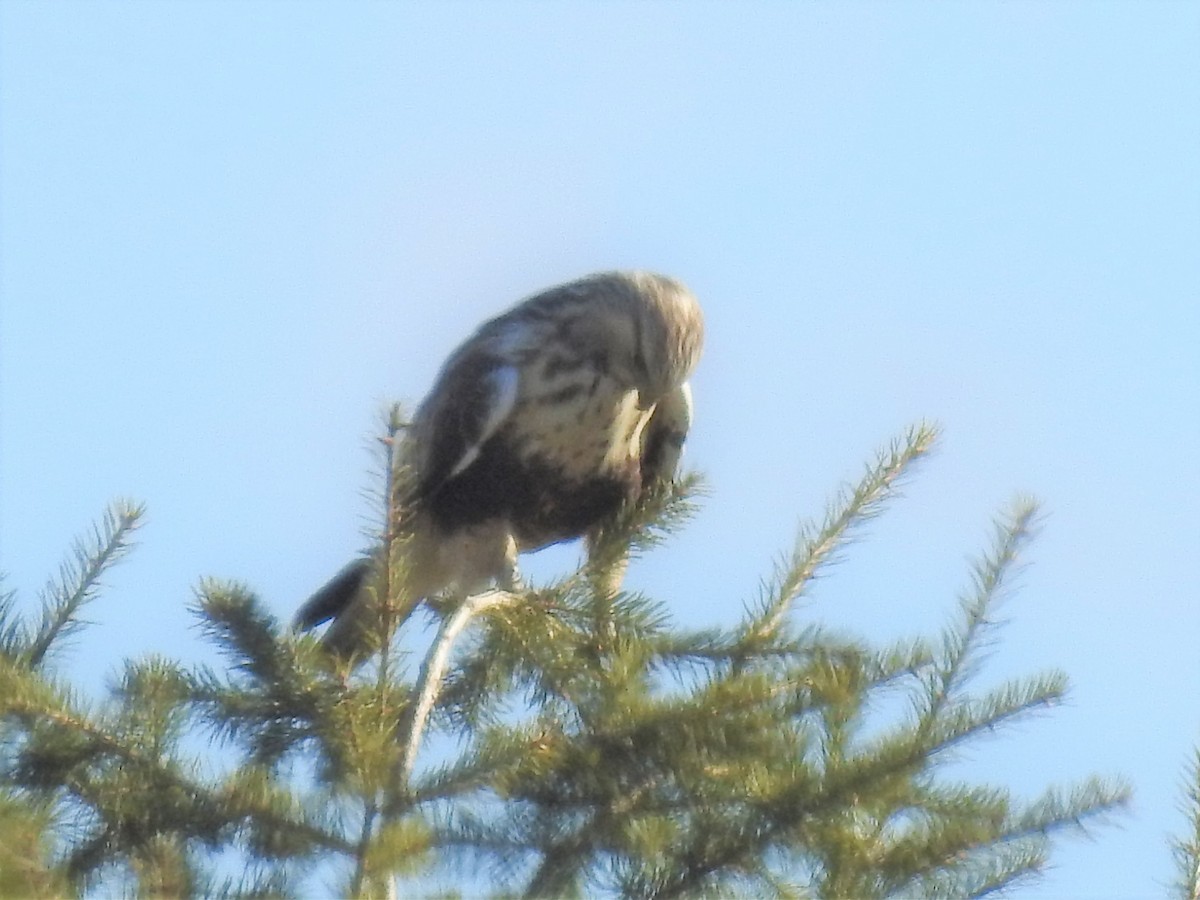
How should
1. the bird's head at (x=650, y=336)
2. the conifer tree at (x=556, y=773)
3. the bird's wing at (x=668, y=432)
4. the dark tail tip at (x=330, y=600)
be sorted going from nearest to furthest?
the conifer tree at (x=556, y=773), the dark tail tip at (x=330, y=600), the bird's head at (x=650, y=336), the bird's wing at (x=668, y=432)

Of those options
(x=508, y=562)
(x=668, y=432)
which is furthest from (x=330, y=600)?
(x=668, y=432)

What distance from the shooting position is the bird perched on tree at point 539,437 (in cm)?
504

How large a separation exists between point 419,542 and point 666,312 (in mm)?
999

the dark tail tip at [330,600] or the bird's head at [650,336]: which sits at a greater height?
the bird's head at [650,336]

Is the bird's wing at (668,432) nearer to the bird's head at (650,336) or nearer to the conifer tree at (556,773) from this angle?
the bird's head at (650,336)

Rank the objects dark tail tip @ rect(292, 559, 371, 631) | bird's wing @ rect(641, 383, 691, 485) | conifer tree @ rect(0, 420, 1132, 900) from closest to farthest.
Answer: conifer tree @ rect(0, 420, 1132, 900) < dark tail tip @ rect(292, 559, 371, 631) < bird's wing @ rect(641, 383, 691, 485)

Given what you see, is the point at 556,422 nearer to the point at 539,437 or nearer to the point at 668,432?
the point at 539,437

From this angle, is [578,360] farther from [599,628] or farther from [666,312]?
[599,628]

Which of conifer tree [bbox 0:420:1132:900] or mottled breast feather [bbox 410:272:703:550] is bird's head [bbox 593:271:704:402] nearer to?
mottled breast feather [bbox 410:272:703:550]

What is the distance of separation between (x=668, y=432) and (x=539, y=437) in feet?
1.48

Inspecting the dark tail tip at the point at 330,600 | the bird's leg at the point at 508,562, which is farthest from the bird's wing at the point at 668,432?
the dark tail tip at the point at 330,600

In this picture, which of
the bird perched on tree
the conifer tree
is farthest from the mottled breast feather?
the conifer tree

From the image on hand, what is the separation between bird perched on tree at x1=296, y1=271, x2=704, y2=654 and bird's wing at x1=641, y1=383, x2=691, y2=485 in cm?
3

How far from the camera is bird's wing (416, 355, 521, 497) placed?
5.05 meters
